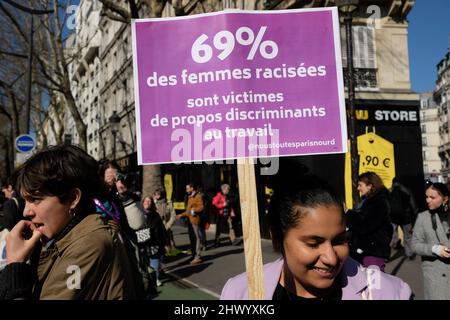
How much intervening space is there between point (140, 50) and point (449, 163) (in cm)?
9300

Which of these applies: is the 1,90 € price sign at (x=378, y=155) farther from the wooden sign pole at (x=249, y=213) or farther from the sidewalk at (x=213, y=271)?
the wooden sign pole at (x=249, y=213)

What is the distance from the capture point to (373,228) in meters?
5.36

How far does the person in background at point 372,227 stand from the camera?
5367 mm

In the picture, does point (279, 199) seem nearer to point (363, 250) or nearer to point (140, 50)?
point (140, 50)

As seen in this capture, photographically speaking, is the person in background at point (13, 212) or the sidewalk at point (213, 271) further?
the sidewalk at point (213, 271)

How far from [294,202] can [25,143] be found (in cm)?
1484

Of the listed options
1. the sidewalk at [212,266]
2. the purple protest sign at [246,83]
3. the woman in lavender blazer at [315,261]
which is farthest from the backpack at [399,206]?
the woman in lavender blazer at [315,261]

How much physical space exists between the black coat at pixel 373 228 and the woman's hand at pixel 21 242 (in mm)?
4239

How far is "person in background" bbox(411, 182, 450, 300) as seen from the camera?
462 cm

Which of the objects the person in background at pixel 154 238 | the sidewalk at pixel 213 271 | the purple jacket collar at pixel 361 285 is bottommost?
the sidewalk at pixel 213 271

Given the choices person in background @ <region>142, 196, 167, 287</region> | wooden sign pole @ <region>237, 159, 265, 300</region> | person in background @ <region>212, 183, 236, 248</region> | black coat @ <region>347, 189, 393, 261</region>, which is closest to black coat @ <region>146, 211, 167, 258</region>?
person in background @ <region>142, 196, 167, 287</region>

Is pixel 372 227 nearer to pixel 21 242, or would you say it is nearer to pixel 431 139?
pixel 21 242

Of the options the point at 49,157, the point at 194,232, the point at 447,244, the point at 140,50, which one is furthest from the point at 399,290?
the point at 194,232

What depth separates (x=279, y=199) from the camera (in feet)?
6.40
